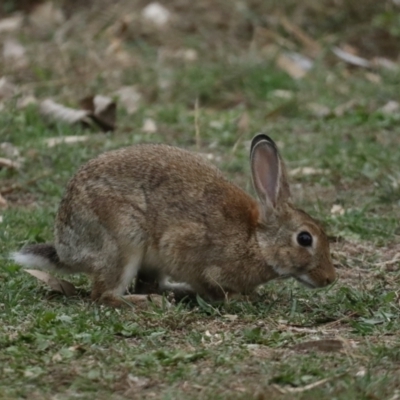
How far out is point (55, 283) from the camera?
253 inches

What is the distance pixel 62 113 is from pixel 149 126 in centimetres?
81

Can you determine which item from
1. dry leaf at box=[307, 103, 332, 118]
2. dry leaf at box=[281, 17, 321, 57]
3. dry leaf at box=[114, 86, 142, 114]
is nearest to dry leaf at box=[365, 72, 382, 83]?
dry leaf at box=[281, 17, 321, 57]

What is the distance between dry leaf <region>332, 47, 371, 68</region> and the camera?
13242 millimetres

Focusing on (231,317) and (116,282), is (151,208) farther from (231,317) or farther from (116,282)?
(231,317)

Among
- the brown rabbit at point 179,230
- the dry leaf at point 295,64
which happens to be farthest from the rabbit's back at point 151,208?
the dry leaf at point 295,64

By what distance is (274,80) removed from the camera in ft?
39.9

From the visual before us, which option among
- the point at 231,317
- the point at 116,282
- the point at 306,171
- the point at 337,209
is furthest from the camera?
the point at 306,171

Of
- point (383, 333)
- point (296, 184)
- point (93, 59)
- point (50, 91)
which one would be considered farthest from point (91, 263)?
point (93, 59)

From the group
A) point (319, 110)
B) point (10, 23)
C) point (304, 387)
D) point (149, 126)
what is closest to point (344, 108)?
point (319, 110)

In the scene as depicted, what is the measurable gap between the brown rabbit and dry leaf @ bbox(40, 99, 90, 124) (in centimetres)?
360

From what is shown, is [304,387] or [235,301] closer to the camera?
[304,387]

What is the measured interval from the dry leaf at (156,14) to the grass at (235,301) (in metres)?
1.74

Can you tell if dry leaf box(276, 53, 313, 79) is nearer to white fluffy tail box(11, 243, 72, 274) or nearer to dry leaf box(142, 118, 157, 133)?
dry leaf box(142, 118, 157, 133)

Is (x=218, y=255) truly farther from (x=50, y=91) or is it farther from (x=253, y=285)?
(x=50, y=91)
